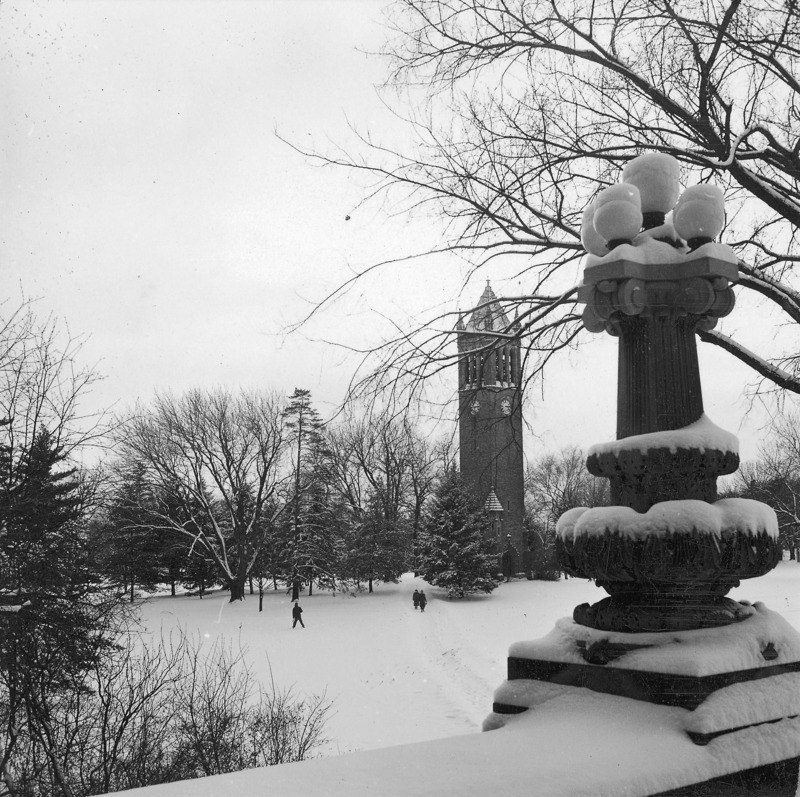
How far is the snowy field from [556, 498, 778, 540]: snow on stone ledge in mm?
6390

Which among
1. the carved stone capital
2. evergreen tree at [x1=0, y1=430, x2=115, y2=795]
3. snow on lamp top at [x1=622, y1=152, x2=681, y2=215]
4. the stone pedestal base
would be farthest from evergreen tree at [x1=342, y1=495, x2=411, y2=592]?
the carved stone capital

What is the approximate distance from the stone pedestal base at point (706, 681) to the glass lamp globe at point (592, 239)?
2003 mm

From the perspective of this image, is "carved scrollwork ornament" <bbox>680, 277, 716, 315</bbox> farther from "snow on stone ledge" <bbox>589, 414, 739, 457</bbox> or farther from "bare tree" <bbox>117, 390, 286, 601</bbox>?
"bare tree" <bbox>117, 390, 286, 601</bbox>

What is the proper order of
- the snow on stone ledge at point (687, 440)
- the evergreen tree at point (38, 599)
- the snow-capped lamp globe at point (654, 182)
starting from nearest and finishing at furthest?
the snow on stone ledge at point (687, 440), the snow-capped lamp globe at point (654, 182), the evergreen tree at point (38, 599)

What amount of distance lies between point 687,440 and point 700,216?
1236mm

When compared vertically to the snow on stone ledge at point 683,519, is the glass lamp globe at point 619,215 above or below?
above

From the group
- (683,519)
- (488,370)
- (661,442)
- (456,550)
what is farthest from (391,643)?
(683,519)

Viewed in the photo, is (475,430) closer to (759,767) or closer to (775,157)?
(775,157)

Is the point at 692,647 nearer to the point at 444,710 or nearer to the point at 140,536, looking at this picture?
the point at 444,710

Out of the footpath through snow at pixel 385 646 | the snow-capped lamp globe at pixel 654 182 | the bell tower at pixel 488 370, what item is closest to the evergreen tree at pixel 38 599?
the footpath through snow at pixel 385 646

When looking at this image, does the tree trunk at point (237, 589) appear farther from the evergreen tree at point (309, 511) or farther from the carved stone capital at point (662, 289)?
the carved stone capital at point (662, 289)

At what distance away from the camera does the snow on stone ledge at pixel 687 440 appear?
11.4 feet

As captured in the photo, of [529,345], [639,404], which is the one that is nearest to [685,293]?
[639,404]

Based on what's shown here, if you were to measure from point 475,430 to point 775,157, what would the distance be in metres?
3.99
